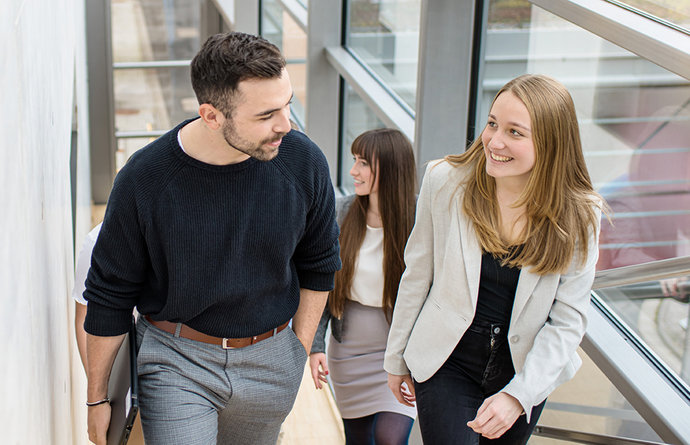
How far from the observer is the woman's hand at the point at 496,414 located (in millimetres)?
1987

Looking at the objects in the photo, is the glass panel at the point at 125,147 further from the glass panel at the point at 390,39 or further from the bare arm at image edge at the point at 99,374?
the bare arm at image edge at the point at 99,374

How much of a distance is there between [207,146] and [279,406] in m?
0.79

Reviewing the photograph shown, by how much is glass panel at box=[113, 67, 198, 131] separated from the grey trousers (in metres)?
8.14

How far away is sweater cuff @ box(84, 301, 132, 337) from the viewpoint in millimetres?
1893

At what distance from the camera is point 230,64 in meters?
1.73

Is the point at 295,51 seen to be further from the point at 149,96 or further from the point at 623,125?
the point at 623,125

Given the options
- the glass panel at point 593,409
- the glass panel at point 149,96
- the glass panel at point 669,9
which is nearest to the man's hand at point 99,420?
the glass panel at point 593,409

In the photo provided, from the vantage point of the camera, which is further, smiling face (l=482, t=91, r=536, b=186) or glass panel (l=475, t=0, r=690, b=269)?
glass panel (l=475, t=0, r=690, b=269)

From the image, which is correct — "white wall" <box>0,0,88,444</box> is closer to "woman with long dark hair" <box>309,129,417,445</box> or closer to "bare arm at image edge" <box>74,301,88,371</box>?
"bare arm at image edge" <box>74,301,88,371</box>

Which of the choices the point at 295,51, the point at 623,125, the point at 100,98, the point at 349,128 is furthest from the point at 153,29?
the point at 623,125

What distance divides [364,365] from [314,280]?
89cm

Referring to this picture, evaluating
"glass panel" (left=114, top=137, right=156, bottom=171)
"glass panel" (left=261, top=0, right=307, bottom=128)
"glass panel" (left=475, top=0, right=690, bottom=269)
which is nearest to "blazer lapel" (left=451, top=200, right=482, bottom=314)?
"glass panel" (left=475, top=0, right=690, bottom=269)

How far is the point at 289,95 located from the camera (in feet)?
5.92

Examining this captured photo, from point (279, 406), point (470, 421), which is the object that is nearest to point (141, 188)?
point (279, 406)
